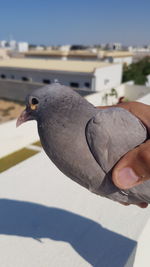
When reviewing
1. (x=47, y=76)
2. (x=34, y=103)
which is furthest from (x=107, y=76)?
(x=34, y=103)

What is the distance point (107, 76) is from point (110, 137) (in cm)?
2050

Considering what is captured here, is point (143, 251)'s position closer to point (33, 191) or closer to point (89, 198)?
point (89, 198)

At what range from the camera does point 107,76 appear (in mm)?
21625

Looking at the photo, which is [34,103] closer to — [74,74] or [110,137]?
[110,137]

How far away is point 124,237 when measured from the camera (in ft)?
10.5

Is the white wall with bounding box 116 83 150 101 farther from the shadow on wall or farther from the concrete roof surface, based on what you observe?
the shadow on wall

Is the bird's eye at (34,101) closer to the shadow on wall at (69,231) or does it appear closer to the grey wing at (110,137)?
the grey wing at (110,137)

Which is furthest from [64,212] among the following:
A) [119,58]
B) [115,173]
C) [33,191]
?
[119,58]

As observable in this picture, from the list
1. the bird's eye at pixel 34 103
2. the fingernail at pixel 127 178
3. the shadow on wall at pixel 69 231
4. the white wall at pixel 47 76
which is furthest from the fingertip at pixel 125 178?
the white wall at pixel 47 76

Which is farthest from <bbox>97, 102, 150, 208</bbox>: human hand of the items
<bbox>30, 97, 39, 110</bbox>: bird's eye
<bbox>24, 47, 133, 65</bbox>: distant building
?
<bbox>24, 47, 133, 65</bbox>: distant building

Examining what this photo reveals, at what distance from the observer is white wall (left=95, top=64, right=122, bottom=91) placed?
2031 cm

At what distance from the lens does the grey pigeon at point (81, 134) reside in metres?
1.80

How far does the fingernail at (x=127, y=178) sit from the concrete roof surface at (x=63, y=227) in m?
1.44

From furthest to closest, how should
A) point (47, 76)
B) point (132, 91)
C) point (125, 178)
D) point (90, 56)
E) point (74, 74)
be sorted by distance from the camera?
point (90, 56), point (47, 76), point (74, 74), point (132, 91), point (125, 178)
